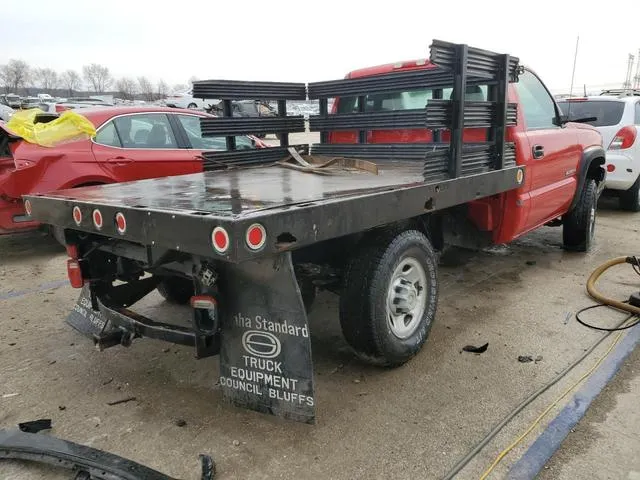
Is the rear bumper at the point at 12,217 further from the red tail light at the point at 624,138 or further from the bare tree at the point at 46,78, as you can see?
the bare tree at the point at 46,78

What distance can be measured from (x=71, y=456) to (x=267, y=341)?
1.01 m

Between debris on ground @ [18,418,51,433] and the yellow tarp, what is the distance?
12.4 feet

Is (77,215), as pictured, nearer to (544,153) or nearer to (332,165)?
(332,165)

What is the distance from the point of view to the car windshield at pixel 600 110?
7799 mm

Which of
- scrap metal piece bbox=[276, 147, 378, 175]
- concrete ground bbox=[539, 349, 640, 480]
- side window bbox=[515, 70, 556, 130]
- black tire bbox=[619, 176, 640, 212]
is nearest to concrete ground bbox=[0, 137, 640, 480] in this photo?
concrete ground bbox=[539, 349, 640, 480]

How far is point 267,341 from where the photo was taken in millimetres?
2492

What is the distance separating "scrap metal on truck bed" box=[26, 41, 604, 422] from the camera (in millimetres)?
2389

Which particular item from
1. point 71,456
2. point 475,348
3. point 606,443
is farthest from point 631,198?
point 71,456

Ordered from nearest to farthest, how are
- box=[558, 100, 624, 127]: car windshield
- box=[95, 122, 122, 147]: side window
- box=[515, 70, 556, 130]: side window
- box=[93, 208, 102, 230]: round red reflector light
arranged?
box=[93, 208, 102, 230]: round red reflector light < box=[515, 70, 556, 130]: side window < box=[95, 122, 122, 147]: side window < box=[558, 100, 624, 127]: car windshield

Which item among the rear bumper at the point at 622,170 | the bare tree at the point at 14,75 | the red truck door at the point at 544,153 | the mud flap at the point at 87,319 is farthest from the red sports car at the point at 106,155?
the bare tree at the point at 14,75

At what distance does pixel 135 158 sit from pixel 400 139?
3104 millimetres

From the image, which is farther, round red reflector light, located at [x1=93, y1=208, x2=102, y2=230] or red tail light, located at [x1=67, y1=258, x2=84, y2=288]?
red tail light, located at [x1=67, y1=258, x2=84, y2=288]

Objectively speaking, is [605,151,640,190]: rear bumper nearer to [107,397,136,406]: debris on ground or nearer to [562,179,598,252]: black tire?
[562,179,598,252]: black tire

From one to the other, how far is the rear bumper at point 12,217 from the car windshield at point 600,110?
293 inches
